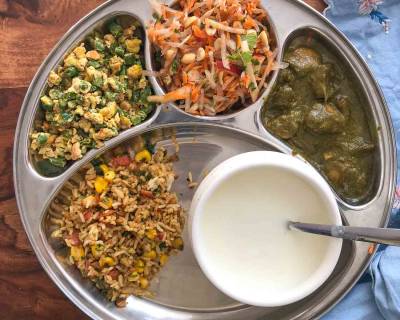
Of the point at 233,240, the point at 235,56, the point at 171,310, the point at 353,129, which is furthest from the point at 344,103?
the point at 171,310

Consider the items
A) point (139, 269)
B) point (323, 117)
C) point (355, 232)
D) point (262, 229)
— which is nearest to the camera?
point (355, 232)

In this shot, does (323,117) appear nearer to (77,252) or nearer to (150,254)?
(150,254)

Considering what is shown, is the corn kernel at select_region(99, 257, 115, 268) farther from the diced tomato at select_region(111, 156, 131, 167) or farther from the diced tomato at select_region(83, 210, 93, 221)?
the diced tomato at select_region(111, 156, 131, 167)

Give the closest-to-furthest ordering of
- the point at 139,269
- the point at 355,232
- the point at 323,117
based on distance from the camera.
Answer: the point at 355,232
the point at 323,117
the point at 139,269

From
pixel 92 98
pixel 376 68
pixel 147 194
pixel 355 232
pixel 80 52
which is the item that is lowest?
pixel 147 194

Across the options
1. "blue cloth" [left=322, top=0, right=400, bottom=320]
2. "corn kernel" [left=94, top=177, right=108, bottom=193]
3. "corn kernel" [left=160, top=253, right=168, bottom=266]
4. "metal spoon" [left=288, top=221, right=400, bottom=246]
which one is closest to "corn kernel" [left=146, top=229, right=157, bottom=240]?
"corn kernel" [left=160, top=253, right=168, bottom=266]

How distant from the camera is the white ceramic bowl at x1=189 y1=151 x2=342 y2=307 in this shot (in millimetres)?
1828

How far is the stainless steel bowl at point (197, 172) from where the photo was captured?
78.0 inches

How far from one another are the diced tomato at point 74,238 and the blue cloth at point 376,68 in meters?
0.99

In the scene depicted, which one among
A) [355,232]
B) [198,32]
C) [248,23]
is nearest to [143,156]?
[198,32]

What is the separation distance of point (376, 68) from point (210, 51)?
0.69 m

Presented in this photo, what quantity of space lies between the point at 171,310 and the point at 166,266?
0.19 metres

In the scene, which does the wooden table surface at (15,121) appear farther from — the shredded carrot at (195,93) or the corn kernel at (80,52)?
the shredded carrot at (195,93)

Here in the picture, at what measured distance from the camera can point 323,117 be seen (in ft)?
6.62
